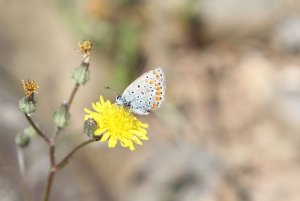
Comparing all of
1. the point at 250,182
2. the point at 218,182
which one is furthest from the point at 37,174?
the point at 250,182

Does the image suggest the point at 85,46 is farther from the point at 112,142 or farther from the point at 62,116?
the point at 112,142

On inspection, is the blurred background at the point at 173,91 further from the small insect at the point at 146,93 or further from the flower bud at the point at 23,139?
the small insect at the point at 146,93

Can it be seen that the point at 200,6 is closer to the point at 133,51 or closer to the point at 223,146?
the point at 133,51

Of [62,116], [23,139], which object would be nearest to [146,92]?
[62,116]

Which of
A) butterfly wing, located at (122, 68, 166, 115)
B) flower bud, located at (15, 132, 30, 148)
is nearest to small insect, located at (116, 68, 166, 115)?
butterfly wing, located at (122, 68, 166, 115)

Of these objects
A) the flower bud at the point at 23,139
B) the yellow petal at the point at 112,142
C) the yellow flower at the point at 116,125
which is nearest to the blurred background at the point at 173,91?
the flower bud at the point at 23,139
